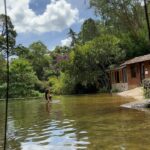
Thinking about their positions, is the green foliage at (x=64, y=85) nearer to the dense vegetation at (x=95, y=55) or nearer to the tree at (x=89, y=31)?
the dense vegetation at (x=95, y=55)

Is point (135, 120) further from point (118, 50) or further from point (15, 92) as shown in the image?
point (15, 92)

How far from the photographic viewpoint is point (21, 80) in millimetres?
50188

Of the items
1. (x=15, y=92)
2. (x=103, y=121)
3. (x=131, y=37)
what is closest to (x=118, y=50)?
(x=131, y=37)

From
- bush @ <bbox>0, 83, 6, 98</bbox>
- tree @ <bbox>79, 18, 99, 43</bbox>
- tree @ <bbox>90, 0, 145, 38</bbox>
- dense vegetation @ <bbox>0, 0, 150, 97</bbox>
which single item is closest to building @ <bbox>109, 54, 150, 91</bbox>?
dense vegetation @ <bbox>0, 0, 150, 97</bbox>

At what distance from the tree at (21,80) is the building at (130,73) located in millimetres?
10962

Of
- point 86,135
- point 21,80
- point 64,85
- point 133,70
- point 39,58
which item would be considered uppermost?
point 39,58

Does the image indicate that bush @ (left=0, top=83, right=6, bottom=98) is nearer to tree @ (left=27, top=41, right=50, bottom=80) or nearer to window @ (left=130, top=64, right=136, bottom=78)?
window @ (left=130, top=64, right=136, bottom=78)

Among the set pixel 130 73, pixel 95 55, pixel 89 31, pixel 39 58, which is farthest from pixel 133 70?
pixel 39 58

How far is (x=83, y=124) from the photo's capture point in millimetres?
14711

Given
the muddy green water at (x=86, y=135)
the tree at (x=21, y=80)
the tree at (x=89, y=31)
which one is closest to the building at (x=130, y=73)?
the tree at (x=21, y=80)

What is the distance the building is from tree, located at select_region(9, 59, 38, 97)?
11.0 meters

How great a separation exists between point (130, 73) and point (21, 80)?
1507cm

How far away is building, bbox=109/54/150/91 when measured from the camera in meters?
40.0

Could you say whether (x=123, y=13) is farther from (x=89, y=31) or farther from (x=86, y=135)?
(x=86, y=135)
